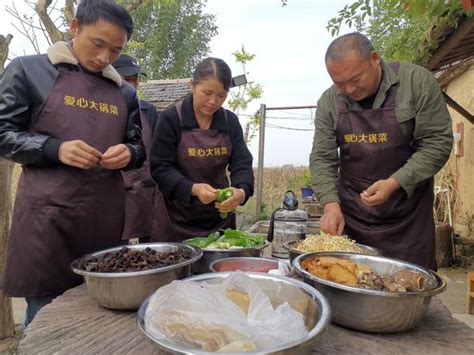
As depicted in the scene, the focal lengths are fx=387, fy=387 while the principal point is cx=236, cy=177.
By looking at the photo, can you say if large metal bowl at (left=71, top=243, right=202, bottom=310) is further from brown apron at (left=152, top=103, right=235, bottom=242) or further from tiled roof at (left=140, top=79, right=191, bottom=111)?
tiled roof at (left=140, top=79, right=191, bottom=111)

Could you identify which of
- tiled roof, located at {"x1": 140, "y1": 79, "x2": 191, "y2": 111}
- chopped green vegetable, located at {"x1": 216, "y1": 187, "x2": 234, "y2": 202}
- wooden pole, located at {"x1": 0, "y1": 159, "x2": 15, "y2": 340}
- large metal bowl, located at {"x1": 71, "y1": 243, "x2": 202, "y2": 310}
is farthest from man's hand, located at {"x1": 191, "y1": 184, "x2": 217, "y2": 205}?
tiled roof, located at {"x1": 140, "y1": 79, "x2": 191, "y2": 111}

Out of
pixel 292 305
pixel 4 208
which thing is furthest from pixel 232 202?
pixel 4 208

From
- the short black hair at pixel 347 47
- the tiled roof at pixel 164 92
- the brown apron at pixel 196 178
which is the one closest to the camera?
the short black hair at pixel 347 47

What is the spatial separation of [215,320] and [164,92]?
916cm

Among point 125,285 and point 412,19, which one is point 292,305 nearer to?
point 125,285

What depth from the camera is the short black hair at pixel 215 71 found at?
2.39 meters

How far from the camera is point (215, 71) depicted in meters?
2.39

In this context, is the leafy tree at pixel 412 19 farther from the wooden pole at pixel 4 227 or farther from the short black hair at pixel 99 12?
the wooden pole at pixel 4 227

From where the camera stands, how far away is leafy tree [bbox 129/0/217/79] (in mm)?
18922

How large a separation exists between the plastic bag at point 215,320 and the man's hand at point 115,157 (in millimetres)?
878

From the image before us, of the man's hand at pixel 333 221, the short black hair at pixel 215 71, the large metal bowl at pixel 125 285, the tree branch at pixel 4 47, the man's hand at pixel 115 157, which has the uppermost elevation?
the tree branch at pixel 4 47

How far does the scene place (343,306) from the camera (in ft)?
4.17

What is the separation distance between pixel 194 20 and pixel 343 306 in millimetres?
20300

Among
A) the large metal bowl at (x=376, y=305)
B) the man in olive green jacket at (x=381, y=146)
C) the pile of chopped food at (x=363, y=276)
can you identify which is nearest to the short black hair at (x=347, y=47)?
the man in olive green jacket at (x=381, y=146)
